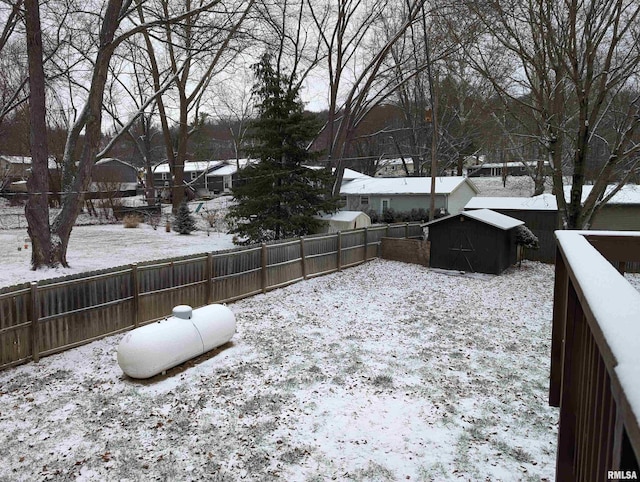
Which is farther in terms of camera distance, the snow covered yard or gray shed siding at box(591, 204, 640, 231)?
gray shed siding at box(591, 204, 640, 231)

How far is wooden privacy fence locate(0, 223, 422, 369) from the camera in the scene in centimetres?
733

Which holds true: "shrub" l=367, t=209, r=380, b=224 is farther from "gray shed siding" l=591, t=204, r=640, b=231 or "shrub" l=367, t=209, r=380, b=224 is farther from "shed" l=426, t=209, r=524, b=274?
"gray shed siding" l=591, t=204, r=640, b=231

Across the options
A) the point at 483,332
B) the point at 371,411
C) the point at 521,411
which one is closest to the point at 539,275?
the point at 483,332

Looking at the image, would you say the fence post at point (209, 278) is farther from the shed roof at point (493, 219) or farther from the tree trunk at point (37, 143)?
the shed roof at point (493, 219)

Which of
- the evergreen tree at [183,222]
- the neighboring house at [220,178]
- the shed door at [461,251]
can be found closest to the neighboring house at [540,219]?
the shed door at [461,251]

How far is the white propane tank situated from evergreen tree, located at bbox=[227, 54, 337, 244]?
9.90 meters

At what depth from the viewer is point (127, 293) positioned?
29.5 ft

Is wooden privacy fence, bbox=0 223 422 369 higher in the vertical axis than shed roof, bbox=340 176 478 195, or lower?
lower

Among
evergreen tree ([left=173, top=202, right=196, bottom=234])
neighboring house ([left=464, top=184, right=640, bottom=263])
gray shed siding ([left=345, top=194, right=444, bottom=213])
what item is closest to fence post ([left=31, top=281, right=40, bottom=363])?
evergreen tree ([left=173, top=202, right=196, bottom=234])

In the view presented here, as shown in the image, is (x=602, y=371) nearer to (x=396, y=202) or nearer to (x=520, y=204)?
(x=520, y=204)

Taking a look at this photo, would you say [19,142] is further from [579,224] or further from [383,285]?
[579,224]

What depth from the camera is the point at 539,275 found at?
16.0m

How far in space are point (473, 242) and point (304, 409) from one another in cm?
1164

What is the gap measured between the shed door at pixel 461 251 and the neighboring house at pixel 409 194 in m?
12.5
